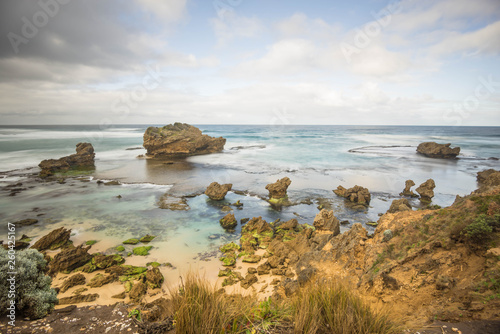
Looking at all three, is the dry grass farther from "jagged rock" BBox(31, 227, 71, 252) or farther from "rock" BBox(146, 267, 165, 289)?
"jagged rock" BBox(31, 227, 71, 252)

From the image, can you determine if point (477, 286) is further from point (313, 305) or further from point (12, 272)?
point (12, 272)

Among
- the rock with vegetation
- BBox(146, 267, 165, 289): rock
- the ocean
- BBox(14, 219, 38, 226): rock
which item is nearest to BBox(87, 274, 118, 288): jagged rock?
BBox(146, 267, 165, 289): rock

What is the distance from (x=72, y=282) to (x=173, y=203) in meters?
8.91

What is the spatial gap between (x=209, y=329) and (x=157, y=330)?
42.7 inches

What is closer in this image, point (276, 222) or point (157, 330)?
point (157, 330)

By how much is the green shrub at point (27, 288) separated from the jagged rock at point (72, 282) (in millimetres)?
3722

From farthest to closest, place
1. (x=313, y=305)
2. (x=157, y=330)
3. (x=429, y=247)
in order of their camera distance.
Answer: (x=429, y=247)
(x=157, y=330)
(x=313, y=305)

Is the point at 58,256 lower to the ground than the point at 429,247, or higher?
lower

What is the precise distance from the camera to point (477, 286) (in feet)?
14.1

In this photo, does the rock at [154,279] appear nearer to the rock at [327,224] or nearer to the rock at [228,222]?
the rock at [228,222]

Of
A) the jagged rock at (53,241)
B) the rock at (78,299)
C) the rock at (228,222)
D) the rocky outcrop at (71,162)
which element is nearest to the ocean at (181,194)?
the rock at (228,222)

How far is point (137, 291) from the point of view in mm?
7203

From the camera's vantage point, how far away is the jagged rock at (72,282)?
7471 mm

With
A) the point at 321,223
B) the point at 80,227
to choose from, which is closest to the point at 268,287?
the point at 321,223
